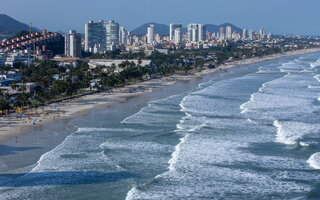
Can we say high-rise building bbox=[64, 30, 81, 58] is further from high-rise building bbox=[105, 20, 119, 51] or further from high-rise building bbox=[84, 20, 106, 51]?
high-rise building bbox=[105, 20, 119, 51]

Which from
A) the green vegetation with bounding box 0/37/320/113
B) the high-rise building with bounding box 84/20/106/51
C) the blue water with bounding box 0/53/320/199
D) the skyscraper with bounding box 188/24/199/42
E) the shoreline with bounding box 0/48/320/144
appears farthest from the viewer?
the skyscraper with bounding box 188/24/199/42

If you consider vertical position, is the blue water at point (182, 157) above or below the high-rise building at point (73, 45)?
below

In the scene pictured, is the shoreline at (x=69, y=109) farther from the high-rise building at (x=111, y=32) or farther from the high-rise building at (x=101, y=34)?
the high-rise building at (x=111, y=32)

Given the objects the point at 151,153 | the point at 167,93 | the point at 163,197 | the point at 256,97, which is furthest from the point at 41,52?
the point at 163,197

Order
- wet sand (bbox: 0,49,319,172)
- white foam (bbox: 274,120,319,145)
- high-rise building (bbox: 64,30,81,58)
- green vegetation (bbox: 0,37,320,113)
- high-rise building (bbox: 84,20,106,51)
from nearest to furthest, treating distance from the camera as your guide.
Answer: wet sand (bbox: 0,49,319,172) → white foam (bbox: 274,120,319,145) → green vegetation (bbox: 0,37,320,113) → high-rise building (bbox: 64,30,81,58) → high-rise building (bbox: 84,20,106,51)

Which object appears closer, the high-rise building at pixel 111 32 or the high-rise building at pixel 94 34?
the high-rise building at pixel 94 34


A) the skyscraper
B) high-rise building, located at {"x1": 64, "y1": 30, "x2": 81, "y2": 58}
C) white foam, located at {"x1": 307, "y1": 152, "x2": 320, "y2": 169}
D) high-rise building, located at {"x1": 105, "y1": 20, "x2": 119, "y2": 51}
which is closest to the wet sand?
white foam, located at {"x1": 307, "y1": 152, "x2": 320, "y2": 169}

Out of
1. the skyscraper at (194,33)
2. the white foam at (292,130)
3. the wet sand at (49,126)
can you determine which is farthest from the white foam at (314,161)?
the skyscraper at (194,33)
